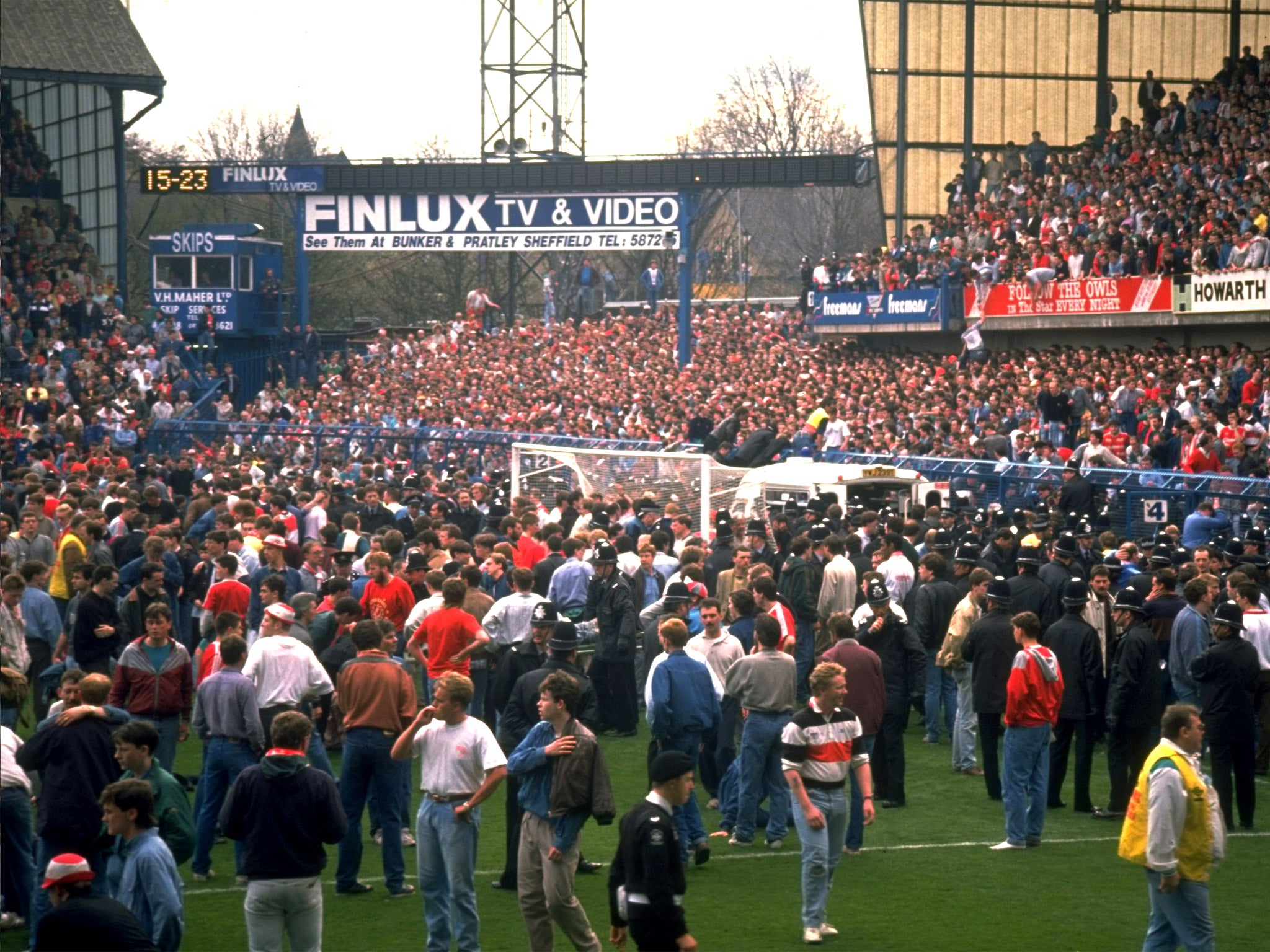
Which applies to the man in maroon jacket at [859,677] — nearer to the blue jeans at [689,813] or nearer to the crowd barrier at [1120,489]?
the blue jeans at [689,813]

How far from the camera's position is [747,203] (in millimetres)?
96750

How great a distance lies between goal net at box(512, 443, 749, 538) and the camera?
22.8 metres

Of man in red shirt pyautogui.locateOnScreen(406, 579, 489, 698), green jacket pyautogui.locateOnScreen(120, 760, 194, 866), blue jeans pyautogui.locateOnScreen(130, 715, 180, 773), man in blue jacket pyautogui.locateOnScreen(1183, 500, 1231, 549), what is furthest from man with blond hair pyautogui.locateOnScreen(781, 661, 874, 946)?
man in blue jacket pyautogui.locateOnScreen(1183, 500, 1231, 549)

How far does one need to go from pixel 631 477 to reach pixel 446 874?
607 inches

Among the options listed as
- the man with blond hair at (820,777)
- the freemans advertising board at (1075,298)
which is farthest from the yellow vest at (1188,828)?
the freemans advertising board at (1075,298)

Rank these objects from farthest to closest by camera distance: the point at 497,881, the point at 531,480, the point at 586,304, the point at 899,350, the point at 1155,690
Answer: the point at 586,304 → the point at 899,350 → the point at 531,480 → the point at 1155,690 → the point at 497,881

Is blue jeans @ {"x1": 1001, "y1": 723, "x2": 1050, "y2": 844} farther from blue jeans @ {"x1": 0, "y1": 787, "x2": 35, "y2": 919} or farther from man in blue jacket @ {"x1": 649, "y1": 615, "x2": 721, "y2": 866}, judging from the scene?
blue jeans @ {"x1": 0, "y1": 787, "x2": 35, "y2": 919}

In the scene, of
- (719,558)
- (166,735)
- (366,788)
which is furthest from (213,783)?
(719,558)

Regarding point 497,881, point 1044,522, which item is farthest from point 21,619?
point 1044,522

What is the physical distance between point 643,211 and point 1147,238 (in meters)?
16.4

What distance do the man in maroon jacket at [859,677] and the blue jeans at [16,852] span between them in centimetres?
486

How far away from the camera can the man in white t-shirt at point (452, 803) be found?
8.83 metres

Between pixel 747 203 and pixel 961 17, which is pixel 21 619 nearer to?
pixel 961 17

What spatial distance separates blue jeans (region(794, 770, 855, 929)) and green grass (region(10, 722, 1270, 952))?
0.74ft
